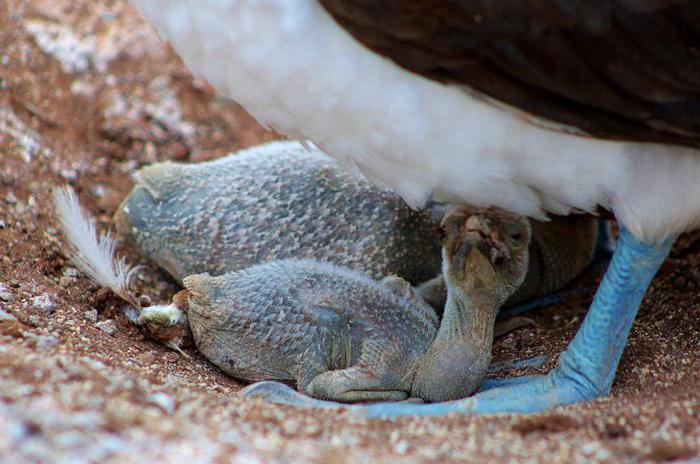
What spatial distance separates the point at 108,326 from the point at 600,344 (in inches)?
48.8

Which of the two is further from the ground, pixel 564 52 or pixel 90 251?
pixel 564 52

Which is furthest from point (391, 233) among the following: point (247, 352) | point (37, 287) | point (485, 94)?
point (37, 287)

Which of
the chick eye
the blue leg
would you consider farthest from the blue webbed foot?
the chick eye

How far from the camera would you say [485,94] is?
72.4 inches

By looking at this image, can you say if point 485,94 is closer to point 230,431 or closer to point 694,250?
point 230,431

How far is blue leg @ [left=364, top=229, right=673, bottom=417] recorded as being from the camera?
213 cm

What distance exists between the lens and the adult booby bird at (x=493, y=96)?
1.75 metres

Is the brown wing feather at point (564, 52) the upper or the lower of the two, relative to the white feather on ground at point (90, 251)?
upper

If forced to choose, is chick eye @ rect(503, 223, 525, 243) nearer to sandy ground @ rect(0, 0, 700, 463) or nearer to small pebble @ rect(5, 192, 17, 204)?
sandy ground @ rect(0, 0, 700, 463)

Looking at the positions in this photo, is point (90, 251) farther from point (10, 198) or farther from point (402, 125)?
point (402, 125)

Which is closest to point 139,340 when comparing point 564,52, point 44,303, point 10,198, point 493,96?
point 44,303

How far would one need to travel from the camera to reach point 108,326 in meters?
2.37

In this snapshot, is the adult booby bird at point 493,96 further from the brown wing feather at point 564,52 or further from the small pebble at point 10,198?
the small pebble at point 10,198

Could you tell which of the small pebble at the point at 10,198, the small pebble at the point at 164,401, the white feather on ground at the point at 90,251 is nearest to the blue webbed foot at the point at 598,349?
the small pebble at the point at 164,401
